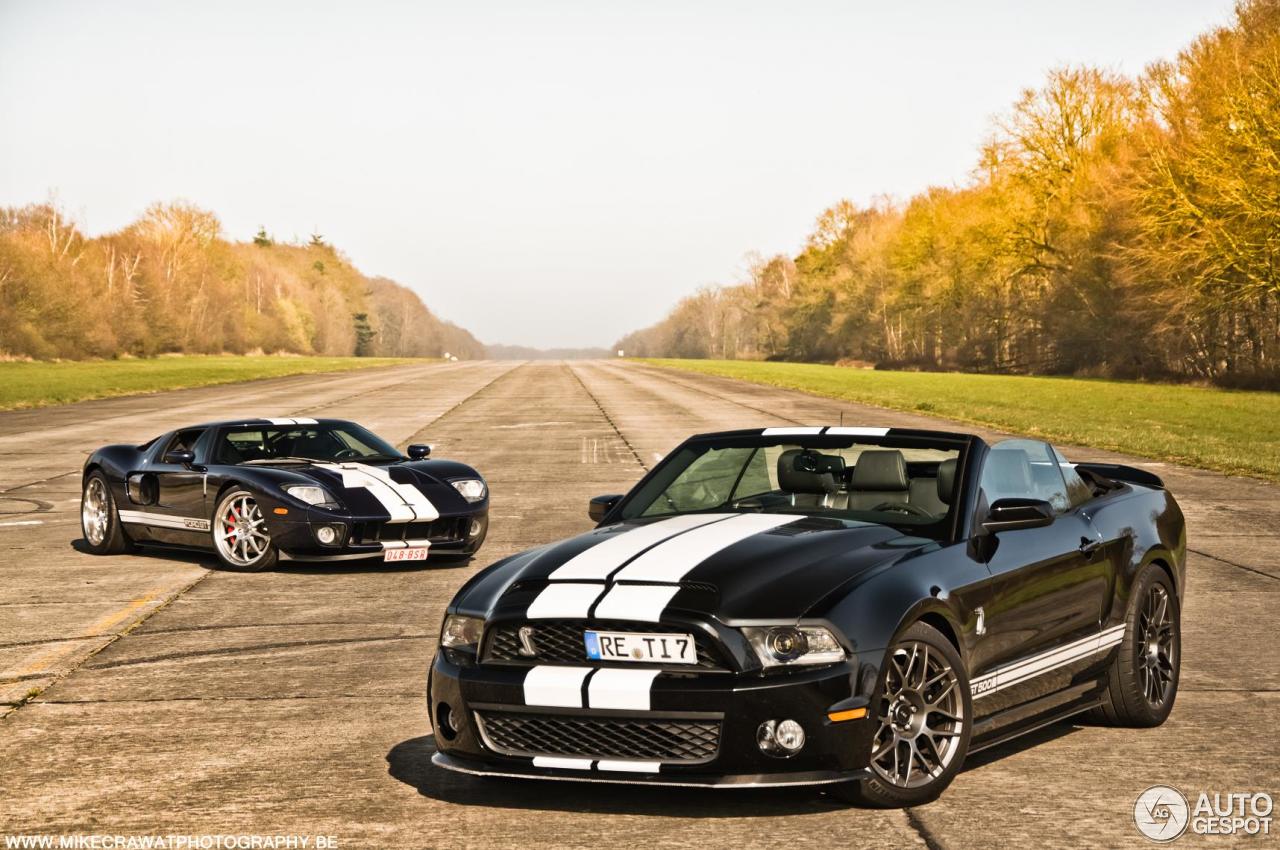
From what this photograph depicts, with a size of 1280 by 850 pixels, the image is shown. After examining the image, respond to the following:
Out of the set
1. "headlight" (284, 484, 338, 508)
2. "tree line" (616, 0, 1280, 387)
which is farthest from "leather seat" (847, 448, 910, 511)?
"tree line" (616, 0, 1280, 387)

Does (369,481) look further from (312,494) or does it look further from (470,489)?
(470,489)

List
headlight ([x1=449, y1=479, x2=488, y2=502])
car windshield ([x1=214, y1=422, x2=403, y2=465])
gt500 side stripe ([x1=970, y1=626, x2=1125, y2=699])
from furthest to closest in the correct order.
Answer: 1. car windshield ([x1=214, y1=422, x2=403, y2=465])
2. headlight ([x1=449, y1=479, x2=488, y2=502])
3. gt500 side stripe ([x1=970, y1=626, x2=1125, y2=699])

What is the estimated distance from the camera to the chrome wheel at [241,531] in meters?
12.2

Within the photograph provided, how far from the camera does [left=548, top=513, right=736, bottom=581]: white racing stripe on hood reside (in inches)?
217

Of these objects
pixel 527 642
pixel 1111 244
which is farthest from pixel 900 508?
pixel 1111 244

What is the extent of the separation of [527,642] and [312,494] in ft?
23.1

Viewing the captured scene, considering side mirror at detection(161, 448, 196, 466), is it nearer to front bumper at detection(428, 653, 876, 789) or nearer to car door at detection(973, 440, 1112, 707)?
car door at detection(973, 440, 1112, 707)

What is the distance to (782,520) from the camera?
6145 mm

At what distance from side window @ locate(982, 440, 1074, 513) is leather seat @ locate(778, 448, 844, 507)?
0.67m

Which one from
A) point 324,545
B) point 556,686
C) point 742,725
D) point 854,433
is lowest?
point 324,545

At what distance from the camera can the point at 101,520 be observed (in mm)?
13438

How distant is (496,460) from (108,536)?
1089 centimetres

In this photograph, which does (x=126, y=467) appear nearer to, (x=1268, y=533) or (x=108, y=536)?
(x=108, y=536)

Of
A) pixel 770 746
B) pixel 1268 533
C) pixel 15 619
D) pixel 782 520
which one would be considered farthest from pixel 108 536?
pixel 1268 533
